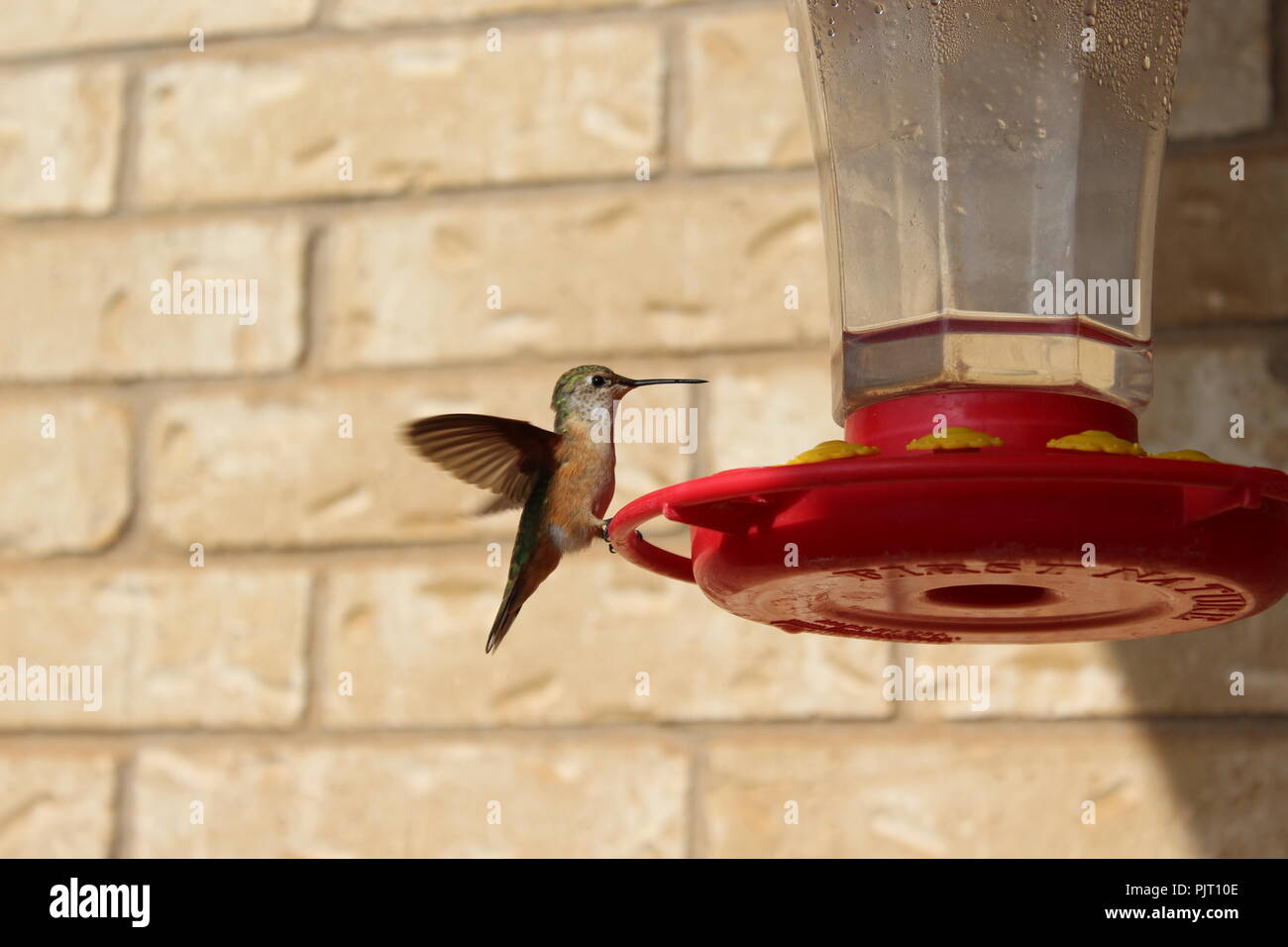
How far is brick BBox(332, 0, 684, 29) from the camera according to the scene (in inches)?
106

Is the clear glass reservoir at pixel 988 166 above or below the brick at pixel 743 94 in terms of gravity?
below

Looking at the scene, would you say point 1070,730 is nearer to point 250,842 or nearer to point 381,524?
point 381,524

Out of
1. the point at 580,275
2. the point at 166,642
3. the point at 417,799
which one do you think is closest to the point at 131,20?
the point at 580,275

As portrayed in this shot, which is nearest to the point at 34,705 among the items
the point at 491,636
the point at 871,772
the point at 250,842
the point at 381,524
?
the point at 250,842

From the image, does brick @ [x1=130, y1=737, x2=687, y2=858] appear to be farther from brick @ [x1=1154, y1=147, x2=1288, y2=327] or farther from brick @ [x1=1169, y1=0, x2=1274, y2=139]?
brick @ [x1=1169, y1=0, x2=1274, y2=139]

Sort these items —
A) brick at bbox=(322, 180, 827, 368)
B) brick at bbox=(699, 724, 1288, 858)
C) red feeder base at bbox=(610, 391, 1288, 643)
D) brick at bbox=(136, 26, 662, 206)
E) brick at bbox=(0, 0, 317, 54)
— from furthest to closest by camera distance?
1. brick at bbox=(0, 0, 317, 54)
2. brick at bbox=(136, 26, 662, 206)
3. brick at bbox=(322, 180, 827, 368)
4. brick at bbox=(699, 724, 1288, 858)
5. red feeder base at bbox=(610, 391, 1288, 643)

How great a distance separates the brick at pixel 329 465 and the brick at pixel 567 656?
0.08 meters

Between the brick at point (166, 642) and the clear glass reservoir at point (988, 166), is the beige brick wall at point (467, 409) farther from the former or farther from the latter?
the clear glass reservoir at point (988, 166)

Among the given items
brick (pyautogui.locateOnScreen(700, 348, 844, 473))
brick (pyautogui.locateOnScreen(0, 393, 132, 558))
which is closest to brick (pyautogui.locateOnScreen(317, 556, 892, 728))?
brick (pyautogui.locateOnScreen(700, 348, 844, 473))

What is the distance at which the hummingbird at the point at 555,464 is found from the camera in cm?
193

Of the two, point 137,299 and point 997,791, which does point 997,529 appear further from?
point 137,299

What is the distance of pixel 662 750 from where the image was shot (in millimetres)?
2434

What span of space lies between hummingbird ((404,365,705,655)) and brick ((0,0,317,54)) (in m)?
1.18

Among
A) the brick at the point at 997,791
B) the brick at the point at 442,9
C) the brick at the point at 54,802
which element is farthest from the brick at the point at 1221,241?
the brick at the point at 54,802
